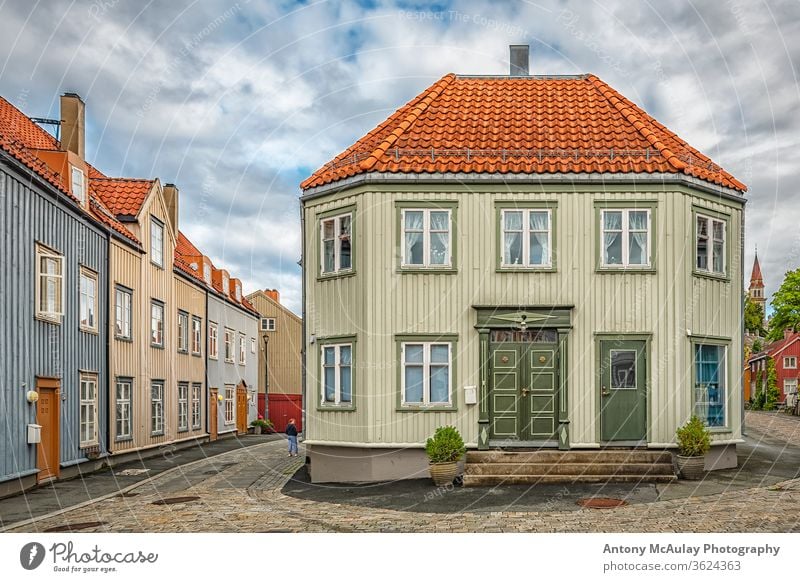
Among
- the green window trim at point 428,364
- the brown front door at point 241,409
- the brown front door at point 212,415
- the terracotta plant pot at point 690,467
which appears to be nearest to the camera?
the terracotta plant pot at point 690,467

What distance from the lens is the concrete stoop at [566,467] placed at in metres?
17.0

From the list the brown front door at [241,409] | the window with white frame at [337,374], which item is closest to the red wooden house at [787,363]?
the brown front door at [241,409]

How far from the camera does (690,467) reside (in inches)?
681

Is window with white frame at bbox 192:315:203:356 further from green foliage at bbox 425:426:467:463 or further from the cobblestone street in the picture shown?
green foliage at bbox 425:426:467:463

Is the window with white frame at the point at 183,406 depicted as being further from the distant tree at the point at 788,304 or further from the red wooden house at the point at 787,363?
the red wooden house at the point at 787,363

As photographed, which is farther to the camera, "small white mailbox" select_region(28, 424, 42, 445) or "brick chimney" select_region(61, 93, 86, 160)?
"brick chimney" select_region(61, 93, 86, 160)

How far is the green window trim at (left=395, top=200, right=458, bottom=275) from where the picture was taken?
1878cm

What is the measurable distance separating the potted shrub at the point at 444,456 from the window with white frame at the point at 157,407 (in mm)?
14251

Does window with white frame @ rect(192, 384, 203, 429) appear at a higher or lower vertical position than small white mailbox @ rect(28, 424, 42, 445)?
lower

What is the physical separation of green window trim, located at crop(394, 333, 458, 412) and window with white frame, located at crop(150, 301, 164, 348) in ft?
42.2

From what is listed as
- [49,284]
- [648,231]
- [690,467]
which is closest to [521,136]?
[648,231]

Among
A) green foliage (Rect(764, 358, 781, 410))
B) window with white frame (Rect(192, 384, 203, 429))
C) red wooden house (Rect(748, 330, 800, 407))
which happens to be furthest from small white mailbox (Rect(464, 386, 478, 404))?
red wooden house (Rect(748, 330, 800, 407))

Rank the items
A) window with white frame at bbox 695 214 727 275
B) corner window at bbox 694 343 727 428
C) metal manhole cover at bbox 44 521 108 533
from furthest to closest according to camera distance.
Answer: window with white frame at bbox 695 214 727 275
corner window at bbox 694 343 727 428
metal manhole cover at bbox 44 521 108 533

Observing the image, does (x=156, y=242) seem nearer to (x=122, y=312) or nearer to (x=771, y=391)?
(x=122, y=312)
